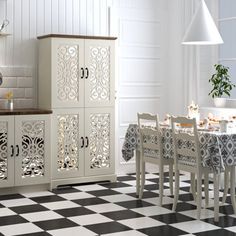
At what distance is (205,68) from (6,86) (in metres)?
2.67

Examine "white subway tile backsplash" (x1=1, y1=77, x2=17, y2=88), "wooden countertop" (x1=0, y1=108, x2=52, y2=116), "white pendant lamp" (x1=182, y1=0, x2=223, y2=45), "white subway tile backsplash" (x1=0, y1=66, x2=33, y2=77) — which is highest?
"white pendant lamp" (x1=182, y1=0, x2=223, y2=45)

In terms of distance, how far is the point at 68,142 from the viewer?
6598mm

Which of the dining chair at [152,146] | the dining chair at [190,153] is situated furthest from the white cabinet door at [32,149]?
the dining chair at [190,153]

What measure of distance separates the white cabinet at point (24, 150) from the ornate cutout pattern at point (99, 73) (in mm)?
778

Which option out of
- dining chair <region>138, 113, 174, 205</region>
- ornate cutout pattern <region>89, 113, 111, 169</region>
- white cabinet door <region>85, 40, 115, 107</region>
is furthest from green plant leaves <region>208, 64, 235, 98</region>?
dining chair <region>138, 113, 174, 205</region>

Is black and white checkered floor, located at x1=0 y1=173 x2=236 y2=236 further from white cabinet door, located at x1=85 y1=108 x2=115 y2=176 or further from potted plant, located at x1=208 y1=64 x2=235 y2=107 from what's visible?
potted plant, located at x1=208 y1=64 x2=235 y2=107

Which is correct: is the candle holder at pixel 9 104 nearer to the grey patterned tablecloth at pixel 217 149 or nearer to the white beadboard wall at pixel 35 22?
the white beadboard wall at pixel 35 22

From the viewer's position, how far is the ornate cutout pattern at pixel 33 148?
245 inches

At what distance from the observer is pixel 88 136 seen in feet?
22.1

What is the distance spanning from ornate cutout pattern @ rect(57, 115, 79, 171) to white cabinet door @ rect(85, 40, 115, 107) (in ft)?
1.00

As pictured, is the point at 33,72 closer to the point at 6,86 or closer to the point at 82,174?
the point at 6,86

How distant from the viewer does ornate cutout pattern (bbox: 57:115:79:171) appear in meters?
6.56

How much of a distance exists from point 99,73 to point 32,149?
1.32 meters

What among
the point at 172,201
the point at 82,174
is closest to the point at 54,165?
the point at 82,174
